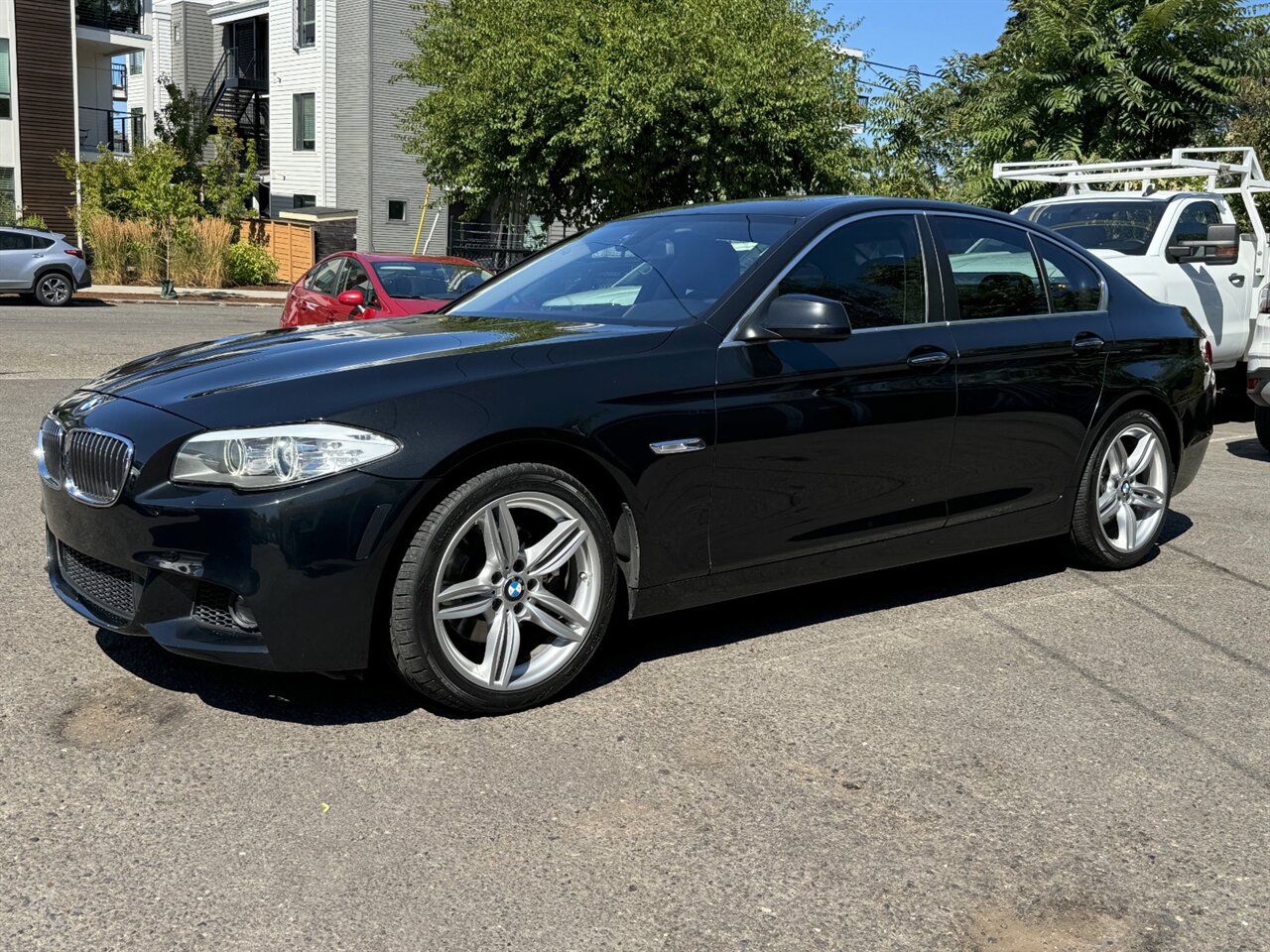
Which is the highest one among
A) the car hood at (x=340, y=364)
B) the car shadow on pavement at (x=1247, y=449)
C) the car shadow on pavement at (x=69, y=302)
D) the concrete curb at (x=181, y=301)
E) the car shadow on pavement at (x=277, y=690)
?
the car hood at (x=340, y=364)

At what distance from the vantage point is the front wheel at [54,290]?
87.7 ft

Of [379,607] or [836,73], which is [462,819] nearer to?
[379,607]

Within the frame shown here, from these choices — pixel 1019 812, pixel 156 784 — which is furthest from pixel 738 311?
pixel 156 784

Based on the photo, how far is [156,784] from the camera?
144 inches

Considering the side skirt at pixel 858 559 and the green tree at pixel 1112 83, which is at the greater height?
the green tree at pixel 1112 83

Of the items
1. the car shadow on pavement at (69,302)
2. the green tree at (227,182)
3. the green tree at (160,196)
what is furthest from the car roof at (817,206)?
the green tree at (227,182)

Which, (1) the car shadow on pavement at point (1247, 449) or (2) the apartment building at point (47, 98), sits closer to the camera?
(1) the car shadow on pavement at point (1247, 449)

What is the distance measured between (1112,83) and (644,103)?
6.87 meters

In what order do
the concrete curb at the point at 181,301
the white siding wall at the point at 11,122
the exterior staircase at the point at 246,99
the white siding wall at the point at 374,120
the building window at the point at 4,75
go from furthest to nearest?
the exterior staircase at the point at 246,99, the white siding wall at the point at 374,120, the building window at the point at 4,75, the white siding wall at the point at 11,122, the concrete curb at the point at 181,301

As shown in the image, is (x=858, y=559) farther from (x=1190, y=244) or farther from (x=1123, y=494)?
(x=1190, y=244)

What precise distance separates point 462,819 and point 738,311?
2111 mm

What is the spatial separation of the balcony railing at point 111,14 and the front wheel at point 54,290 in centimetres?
1952

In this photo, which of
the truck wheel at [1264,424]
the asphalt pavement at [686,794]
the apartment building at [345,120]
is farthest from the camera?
the apartment building at [345,120]

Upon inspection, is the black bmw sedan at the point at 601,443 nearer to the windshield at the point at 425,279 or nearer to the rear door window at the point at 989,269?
the rear door window at the point at 989,269
